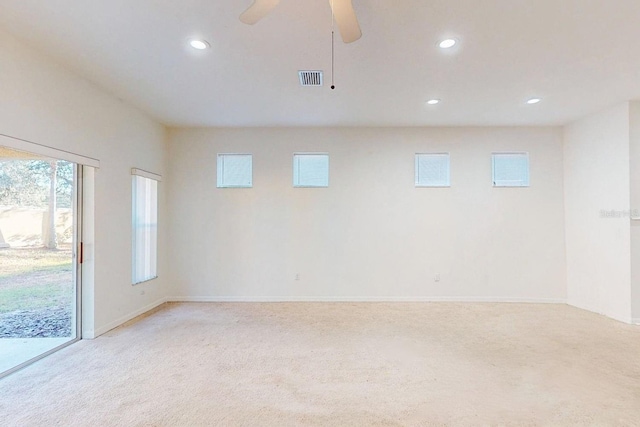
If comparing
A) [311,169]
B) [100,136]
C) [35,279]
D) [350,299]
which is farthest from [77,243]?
[350,299]

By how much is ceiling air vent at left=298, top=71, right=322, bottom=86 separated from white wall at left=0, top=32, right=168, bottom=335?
7.79ft

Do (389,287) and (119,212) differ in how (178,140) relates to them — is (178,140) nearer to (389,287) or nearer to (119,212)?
(119,212)

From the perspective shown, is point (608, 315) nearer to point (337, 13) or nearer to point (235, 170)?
point (337, 13)

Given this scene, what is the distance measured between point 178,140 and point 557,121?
6030 millimetres

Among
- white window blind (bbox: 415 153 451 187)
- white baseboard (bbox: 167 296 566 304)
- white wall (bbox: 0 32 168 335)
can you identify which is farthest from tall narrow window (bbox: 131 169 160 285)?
white window blind (bbox: 415 153 451 187)

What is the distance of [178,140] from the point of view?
5320mm

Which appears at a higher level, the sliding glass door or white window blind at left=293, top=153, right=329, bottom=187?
white window blind at left=293, top=153, right=329, bottom=187

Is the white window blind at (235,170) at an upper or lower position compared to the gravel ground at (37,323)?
upper

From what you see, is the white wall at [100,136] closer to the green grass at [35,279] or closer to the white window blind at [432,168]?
the green grass at [35,279]

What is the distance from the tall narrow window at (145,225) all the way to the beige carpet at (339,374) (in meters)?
0.87

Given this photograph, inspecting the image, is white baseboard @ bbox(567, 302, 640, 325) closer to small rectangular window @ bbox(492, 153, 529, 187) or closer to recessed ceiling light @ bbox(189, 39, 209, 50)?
small rectangular window @ bbox(492, 153, 529, 187)

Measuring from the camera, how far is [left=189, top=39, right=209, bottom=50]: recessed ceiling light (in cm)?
272

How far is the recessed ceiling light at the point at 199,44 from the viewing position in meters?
2.72

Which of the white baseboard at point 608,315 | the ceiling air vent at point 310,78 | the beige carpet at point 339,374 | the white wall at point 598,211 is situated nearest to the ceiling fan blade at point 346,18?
the ceiling air vent at point 310,78
